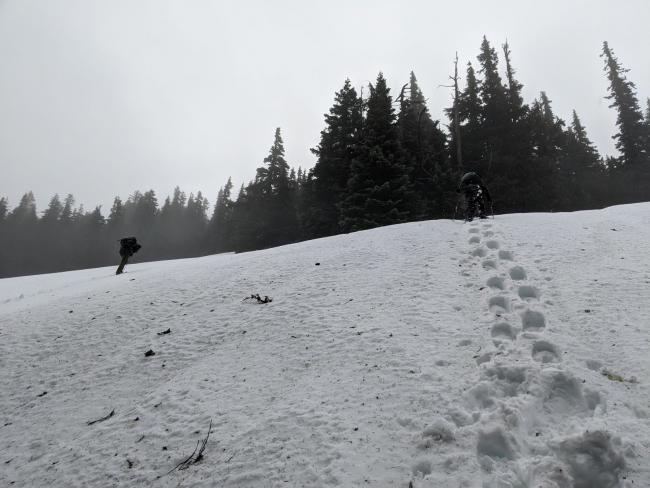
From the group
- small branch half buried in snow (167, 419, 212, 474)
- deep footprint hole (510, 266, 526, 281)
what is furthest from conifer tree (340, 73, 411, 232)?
small branch half buried in snow (167, 419, 212, 474)

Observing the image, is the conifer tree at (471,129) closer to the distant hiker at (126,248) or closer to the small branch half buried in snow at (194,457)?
the distant hiker at (126,248)

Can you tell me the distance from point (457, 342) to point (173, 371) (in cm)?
329

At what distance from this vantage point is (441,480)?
7.98 feet

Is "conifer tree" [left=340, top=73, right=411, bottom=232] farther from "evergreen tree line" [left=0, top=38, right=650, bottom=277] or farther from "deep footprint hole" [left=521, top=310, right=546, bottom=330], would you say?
"deep footprint hole" [left=521, top=310, right=546, bottom=330]

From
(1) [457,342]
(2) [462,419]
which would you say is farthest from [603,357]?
(2) [462,419]

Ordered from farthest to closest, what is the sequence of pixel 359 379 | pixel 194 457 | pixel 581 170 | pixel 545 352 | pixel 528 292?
pixel 581 170
pixel 528 292
pixel 545 352
pixel 359 379
pixel 194 457

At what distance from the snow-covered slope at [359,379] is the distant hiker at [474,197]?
141 inches

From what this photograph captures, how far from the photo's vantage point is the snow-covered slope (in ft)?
8.63

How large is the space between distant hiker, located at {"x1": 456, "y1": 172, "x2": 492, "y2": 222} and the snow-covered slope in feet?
11.8

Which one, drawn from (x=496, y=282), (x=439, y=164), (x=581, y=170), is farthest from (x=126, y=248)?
(x=581, y=170)

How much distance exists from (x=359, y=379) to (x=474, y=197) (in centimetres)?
826

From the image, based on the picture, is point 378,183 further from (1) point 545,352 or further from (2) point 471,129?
(1) point 545,352

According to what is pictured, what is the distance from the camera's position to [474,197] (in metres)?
10.3

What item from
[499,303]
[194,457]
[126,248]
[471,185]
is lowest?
[194,457]
